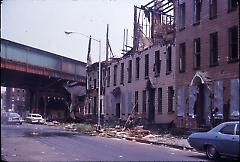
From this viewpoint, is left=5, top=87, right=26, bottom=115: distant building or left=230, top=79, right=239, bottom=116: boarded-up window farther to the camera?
left=5, top=87, right=26, bottom=115: distant building

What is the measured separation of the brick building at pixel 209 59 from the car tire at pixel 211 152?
258 cm

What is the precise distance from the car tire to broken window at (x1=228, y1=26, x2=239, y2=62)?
18.9ft

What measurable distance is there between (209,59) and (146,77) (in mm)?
12952

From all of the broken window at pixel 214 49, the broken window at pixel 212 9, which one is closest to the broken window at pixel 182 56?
the broken window at pixel 212 9

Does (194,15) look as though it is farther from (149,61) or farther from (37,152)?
(149,61)

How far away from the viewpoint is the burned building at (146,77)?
709 inches

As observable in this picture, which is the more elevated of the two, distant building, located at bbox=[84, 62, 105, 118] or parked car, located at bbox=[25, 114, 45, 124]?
distant building, located at bbox=[84, 62, 105, 118]

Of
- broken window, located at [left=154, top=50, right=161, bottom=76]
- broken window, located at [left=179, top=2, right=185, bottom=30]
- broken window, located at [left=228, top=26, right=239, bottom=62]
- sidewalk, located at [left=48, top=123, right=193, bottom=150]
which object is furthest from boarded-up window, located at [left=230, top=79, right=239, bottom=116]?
broken window, located at [left=154, top=50, right=161, bottom=76]

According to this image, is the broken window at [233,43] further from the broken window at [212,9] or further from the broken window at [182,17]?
the broken window at [182,17]

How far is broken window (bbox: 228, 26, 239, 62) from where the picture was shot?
5.19 metres

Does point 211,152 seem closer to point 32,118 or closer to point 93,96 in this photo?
point 32,118

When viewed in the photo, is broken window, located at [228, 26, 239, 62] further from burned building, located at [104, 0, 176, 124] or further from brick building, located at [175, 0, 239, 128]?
burned building, located at [104, 0, 176, 124]

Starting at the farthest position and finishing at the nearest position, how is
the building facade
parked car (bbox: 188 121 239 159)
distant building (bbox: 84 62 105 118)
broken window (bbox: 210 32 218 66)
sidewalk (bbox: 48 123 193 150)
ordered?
1. distant building (bbox: 84 62 105 118)
2. the building facade
3. sidewalk (bbox: 48 123 193 150)
4. parked car (bbox: 188 121 239 159)
5. broken window (bbox: 210 32 218 66)

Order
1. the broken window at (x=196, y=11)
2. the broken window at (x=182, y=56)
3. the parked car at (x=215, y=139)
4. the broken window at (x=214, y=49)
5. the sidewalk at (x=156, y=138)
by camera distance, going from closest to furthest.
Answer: the broken window at (x=214, y=49)
the broken window at (x=196, y=11)
the broken window at (x=182, y=56)
the parked car at (x=215, y=139)
the sidewalk at (x=156, y=138)
